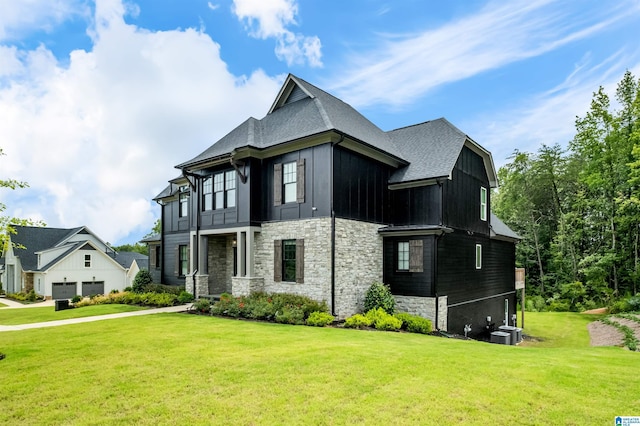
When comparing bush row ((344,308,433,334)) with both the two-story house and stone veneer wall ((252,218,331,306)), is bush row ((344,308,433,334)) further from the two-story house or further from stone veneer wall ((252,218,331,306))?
stone veneer wall ((252,218,331,306))

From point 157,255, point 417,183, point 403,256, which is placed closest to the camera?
point 403,256

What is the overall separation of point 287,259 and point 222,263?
5881 mm

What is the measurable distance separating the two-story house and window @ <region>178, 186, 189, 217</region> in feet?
7.04

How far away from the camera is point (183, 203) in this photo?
2152cm

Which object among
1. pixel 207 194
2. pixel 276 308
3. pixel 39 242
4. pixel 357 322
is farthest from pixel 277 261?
pixel 39 242

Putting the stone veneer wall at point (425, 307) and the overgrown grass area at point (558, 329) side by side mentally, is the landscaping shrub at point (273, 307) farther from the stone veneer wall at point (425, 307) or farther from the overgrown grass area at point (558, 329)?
the overgrown grass area at point (558, 329)

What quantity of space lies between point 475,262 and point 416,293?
5.03 m

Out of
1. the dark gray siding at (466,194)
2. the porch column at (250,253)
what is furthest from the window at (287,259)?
the dark gray siding at (466,194)

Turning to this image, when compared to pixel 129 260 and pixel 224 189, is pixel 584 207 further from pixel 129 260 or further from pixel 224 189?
pixel 129 260

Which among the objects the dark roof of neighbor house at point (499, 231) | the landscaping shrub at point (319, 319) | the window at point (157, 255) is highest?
the dark roof of neighbor house at point (499, 231)

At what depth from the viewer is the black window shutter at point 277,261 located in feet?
48.7

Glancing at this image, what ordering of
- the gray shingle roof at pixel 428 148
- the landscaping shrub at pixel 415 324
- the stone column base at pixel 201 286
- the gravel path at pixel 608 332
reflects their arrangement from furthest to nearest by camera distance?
1. the stone column base at pixel 201 286
2. the gray shingle roof at pixel 428 148
3. the gravel path at pixel 608 332
4. the landscaping shrub at pixel 415 324

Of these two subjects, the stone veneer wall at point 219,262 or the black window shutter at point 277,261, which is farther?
the stone veneer wall at point 219,262

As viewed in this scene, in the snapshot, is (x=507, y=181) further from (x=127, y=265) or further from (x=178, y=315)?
(x=127, y=265)
